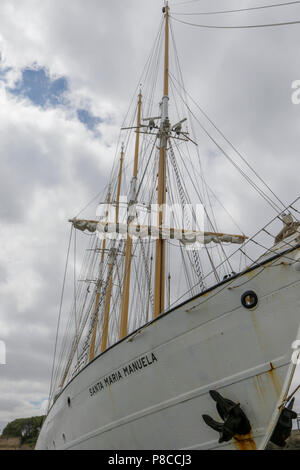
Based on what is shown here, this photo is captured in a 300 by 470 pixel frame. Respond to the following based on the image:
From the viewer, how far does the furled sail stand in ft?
39.2

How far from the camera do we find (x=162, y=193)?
11516mm

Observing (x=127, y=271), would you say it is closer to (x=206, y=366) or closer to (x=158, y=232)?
(x=158, y=232)

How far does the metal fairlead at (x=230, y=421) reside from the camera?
5.24 metres

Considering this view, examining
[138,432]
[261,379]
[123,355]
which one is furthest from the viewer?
[123,355]

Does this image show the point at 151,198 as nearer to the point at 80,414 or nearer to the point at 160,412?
the point at 80,414

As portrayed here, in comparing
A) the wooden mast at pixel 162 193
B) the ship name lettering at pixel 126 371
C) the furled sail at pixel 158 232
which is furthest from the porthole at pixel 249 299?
the furled sail at pixel 158 232

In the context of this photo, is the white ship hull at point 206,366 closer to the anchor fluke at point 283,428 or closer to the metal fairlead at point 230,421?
the metal fairlead at point 230,421

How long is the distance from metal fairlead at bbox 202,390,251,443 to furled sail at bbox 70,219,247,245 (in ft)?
19.5

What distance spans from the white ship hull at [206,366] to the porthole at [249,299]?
85 millimetres

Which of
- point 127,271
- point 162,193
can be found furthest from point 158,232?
point 127,271

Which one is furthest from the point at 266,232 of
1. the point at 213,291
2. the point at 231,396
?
the point at 231,396
